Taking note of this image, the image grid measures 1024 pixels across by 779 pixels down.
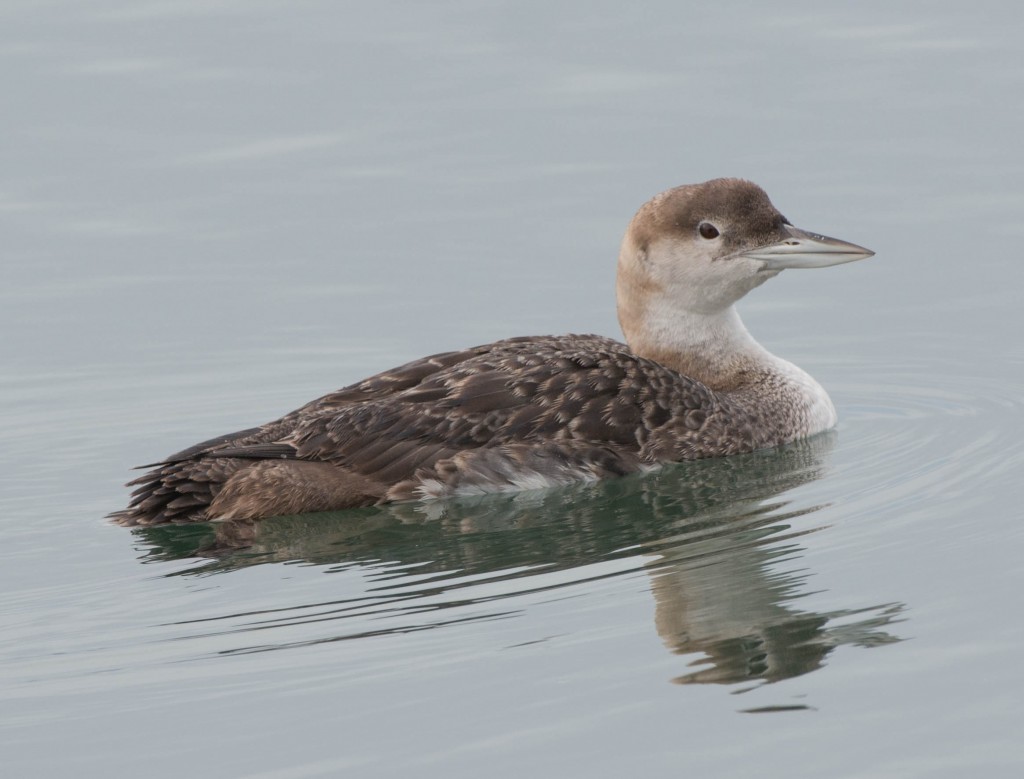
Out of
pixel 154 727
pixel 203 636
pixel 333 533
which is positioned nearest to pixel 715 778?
pixel 154 727

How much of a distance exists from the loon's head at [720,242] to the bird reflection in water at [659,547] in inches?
37.2

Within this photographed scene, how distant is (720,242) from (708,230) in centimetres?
9

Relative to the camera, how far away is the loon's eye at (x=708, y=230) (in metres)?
9.49

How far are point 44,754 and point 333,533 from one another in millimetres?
2486

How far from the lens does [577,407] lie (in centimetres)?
891

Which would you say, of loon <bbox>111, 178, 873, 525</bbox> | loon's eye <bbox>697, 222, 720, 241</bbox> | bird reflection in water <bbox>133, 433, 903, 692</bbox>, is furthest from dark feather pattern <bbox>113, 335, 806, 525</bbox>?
loon's eye <bbox>697, 222, 720, 241</bbox>

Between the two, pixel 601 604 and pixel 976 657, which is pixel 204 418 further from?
pixel 976 657

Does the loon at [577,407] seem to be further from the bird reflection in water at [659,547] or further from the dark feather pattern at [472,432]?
the bird reflection in water at [659,547]

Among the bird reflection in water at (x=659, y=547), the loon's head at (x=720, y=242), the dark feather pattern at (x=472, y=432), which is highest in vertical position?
the loon's head at (x=720, y=242)

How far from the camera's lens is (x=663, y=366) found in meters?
9.52

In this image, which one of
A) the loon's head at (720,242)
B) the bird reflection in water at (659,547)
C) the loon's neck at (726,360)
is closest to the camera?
the bird reflection in water at (659,547)

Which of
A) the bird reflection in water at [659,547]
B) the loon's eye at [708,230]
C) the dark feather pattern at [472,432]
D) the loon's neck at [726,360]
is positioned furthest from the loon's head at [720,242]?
the bird reflection in water at [659,547]

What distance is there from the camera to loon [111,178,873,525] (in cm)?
852

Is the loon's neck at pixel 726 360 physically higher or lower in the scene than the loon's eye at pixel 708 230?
lower
